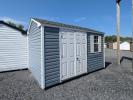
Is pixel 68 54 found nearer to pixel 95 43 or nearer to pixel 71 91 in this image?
pixel 71 91

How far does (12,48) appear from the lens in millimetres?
10750

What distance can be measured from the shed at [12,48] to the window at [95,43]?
5.06 metres

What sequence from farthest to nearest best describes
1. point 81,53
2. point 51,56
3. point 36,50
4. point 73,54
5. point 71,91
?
point 81,53
point 73,54
point 36,50
point 51,56
point 71,91

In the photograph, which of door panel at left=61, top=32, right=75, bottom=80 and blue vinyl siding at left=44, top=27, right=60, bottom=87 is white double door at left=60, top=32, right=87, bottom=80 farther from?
blue vinyl siding at left=44, top=27, right=60, bottom=87

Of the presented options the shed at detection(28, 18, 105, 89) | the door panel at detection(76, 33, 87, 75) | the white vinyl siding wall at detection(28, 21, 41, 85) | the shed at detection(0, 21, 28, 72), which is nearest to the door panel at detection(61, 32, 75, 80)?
the shed at detection(28, 18, 105, 89)

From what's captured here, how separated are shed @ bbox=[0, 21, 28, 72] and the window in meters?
5.06

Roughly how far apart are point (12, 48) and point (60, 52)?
5008 millimetres

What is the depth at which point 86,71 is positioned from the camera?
377 inches

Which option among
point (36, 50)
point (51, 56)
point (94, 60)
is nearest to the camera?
point (51, 56)

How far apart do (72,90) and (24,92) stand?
2.06 meters

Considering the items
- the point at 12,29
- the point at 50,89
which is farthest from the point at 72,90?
the point at 12,29

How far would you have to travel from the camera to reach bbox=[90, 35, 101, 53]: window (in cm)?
1011

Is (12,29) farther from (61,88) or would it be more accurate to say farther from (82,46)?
(61,88)

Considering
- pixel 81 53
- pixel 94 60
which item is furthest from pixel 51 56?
pixel 94 60
